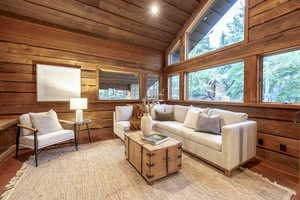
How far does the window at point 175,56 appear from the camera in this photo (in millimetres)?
4352

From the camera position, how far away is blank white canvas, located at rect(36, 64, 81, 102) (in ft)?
9.62

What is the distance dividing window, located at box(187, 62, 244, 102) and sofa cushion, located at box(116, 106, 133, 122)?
74.2 inches

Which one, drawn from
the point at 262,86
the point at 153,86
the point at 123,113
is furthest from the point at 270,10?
the point at 123,113

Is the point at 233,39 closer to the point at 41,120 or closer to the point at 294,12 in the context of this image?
the point at 294,12

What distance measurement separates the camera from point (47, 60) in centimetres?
300

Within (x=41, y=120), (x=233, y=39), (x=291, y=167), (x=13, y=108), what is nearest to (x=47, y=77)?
(x=13, y=108)

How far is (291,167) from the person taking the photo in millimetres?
2027

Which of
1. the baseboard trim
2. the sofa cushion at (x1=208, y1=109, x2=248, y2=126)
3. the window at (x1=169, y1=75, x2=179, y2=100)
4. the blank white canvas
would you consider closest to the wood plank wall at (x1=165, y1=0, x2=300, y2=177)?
the sofa cushion at (x1=208, y1=109, x2=248, y2=126)

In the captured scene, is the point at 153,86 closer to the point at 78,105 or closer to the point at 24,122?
the point at 78,105

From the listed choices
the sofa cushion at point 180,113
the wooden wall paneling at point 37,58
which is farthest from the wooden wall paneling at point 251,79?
the wooden wall paneling at point 37,58

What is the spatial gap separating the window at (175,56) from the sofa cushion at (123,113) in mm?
2287

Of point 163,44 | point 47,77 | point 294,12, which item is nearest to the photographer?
point 294,12

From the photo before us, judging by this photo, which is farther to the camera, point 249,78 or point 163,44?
point 163,44

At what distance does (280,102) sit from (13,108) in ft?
16.8
